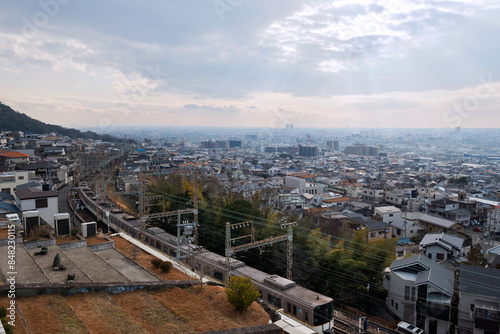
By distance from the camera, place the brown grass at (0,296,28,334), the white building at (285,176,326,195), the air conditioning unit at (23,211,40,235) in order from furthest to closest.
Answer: the white building at (285,176,326,195)
the air conditioning unit at (23,211,40,235)
the brown grass at (0,296,28,334)

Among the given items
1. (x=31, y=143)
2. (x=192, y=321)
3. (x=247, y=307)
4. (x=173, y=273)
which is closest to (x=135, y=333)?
(x=192, y=321)

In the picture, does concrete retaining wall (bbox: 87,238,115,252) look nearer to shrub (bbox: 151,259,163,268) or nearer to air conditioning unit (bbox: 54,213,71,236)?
air conditioning unit (bbox: 54,213,71,236)

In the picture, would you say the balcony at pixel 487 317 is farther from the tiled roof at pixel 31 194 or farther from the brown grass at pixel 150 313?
the tiled roof at pixel 31 194

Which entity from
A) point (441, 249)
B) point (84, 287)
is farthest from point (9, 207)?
point (441, 249)

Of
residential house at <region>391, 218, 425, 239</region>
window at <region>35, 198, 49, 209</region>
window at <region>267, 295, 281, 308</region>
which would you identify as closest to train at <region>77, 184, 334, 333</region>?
window at <region>267, 295, 281, 308</region>

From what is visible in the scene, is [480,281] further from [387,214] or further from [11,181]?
[11,181]

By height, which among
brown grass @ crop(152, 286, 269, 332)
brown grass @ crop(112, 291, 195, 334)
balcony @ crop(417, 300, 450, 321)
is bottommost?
balcony @ crop(417, 300, 450, 321)

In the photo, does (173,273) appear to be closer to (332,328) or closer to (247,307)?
(247,307)
